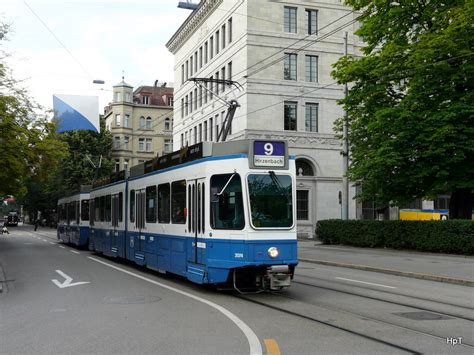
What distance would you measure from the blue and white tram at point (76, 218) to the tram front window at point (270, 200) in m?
17.0

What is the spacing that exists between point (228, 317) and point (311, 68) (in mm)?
38917

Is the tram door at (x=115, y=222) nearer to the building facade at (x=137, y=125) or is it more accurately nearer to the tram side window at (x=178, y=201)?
the tram side window at (x=178, y=201)

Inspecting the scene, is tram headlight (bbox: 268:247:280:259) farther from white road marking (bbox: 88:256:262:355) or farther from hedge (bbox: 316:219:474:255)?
hedge (bbox: 316:219:474:255)

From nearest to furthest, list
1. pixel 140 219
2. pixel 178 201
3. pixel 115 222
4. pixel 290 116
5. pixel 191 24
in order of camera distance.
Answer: pixel 178 201, pixel 140 219, pixel 115 222, pixel 290 116, pixel 191 24

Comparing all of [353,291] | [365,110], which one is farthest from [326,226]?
[353,291]

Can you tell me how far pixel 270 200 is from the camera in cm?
1141

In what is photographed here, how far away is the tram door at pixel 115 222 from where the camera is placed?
2025 centimetres

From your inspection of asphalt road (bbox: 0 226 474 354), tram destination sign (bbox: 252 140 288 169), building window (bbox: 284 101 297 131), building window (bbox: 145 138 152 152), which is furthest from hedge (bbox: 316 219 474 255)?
building window (bbox: 145 138 152 152)

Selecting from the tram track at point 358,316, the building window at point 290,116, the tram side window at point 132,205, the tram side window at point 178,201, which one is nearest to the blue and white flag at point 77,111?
the tram side window at point 132,205

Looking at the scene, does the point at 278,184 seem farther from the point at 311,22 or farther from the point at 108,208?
the point at 311,22

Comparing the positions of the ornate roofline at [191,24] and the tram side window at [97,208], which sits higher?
the ornate roofline at [191,24]

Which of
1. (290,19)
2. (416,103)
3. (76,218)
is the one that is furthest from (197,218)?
(290,19)

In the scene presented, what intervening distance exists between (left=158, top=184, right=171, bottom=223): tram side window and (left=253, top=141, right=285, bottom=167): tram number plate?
352cm

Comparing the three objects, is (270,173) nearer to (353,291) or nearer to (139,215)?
(353,291)
